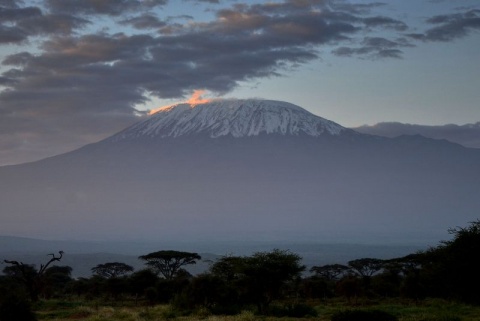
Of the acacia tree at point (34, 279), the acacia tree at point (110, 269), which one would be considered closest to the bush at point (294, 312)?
the acacia tree at point (34, 279)

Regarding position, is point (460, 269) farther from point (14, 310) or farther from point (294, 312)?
point (14, 310)

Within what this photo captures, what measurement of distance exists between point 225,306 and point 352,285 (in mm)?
15214

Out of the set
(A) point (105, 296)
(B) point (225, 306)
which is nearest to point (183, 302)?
(B) point (225, 306)

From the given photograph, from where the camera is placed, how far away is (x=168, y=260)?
8744 centimetres

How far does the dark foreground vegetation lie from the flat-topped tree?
1256cm

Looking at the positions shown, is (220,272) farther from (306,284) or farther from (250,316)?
(306,284)

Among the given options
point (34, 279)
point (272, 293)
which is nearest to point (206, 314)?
point (272, 293)

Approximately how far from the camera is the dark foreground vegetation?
113 feet

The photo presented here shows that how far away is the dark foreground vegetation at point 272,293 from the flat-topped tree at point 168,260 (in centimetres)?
1256

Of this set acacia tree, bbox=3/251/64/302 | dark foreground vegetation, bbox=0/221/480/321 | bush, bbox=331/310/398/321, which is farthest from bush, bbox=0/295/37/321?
acacia tree, bbox=3/251/64/302

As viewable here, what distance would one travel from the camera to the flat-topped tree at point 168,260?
8581 cm

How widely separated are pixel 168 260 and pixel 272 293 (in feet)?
141

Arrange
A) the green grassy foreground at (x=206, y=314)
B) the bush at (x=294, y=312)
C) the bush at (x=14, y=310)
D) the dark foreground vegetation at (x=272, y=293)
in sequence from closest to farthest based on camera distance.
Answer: the bush at (x=14, y=310)
the dark foreground vegetation at (x=272, y=293)
the green grassy foreground at (x=206, y=314)
the bush at (x=294, y=312)

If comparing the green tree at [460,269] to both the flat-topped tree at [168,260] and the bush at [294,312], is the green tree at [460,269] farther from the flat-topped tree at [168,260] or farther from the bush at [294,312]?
the flat-topped tree at [168,260]
